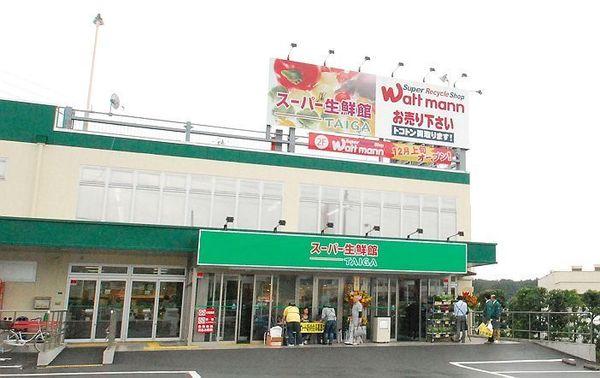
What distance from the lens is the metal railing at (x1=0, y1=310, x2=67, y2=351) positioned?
14756mm

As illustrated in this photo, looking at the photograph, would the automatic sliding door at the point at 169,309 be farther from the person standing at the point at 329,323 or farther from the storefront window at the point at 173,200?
the person standing at the point at 329,323

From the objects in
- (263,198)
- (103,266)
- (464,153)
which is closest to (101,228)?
(103,266)

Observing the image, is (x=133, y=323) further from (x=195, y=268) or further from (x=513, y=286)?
(x=513, y=286)

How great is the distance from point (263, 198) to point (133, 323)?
6.51 metres

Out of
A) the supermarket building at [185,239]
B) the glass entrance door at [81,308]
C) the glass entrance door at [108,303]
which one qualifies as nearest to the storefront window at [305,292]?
the supermarket building at [185,239]

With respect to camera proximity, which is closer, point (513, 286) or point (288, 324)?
point (288, 324)

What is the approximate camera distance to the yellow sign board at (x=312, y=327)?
19125mm

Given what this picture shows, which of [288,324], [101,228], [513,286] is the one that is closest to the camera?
[101,228]

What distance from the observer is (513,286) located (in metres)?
117

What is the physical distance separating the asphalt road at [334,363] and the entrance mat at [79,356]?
24cm

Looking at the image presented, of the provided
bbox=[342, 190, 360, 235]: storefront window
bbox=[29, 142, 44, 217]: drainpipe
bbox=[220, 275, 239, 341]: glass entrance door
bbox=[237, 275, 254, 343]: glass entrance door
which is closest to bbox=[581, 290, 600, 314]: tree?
bbox=[342, 190, 360, 235]: storefront window

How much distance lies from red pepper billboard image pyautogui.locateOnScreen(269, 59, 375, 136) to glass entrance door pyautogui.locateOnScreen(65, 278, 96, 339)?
9505 mm

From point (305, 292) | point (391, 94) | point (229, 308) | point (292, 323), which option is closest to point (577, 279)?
point (391, 94)

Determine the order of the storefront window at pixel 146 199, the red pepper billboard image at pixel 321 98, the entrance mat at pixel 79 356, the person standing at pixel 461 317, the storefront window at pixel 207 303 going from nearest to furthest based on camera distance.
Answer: the entrance mat at pixel 79 356
the storefront window at pixel 207 303
the storefront window at pixel 146 199
the person standing at pixel 461 317
the red pepper billboard image at pixel 321 98
